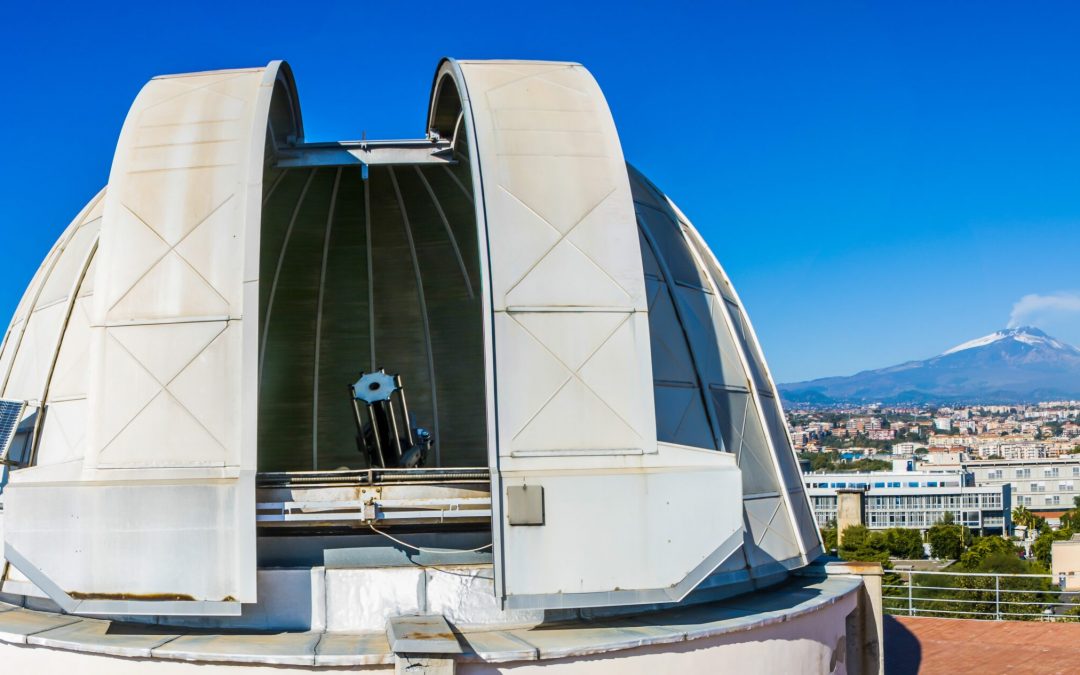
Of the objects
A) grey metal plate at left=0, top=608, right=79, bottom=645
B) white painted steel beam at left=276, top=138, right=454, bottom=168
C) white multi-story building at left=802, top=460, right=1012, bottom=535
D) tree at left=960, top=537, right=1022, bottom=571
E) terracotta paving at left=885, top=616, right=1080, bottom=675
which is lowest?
white multi-story building at left=802, top=460, right=1012, bottom=535

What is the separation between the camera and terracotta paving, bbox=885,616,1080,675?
736 inches

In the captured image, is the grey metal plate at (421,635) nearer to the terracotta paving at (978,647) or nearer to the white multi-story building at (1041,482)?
the terracotta paving at (978,647)

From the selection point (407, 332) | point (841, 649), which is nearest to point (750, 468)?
point (841, 649)

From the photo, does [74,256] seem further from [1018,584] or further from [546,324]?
[1018,584]

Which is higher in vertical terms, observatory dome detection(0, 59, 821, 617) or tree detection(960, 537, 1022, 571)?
observatory dome detection(0, 59, 821, 617)

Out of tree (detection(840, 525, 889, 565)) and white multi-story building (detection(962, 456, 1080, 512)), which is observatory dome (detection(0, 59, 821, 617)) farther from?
white multi-story building (detection(962, 456, 1080, 512))

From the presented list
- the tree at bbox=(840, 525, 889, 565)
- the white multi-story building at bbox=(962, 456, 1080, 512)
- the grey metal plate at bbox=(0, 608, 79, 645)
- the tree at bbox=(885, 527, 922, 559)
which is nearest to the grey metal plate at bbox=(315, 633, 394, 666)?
the grey metal plate at bbox=(0, 608, 79, 645)

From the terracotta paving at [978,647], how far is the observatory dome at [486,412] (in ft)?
18.1

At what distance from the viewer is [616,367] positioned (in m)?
12.4

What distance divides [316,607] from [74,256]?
8.83 m

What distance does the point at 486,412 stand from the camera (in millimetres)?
13773

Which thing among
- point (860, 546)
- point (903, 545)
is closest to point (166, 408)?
point (860, 546)

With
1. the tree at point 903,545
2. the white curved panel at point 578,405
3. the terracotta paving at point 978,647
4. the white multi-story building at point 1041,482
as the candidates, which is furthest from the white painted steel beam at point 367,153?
the white multi-story building at point 1041,482

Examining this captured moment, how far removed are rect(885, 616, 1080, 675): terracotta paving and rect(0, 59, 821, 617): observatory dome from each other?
5523 millimetres
